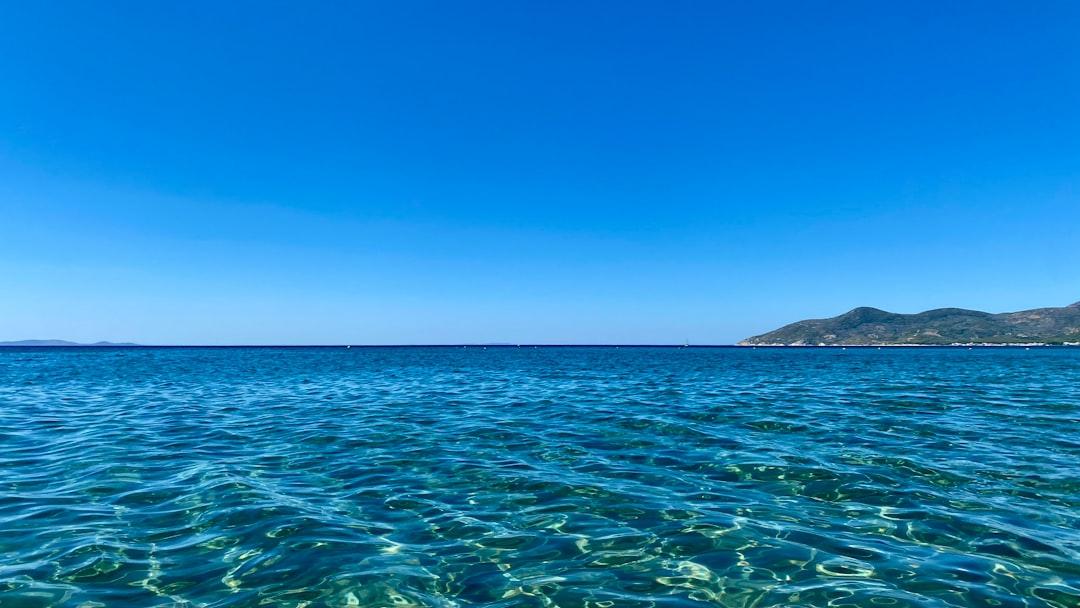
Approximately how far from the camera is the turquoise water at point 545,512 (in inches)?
282

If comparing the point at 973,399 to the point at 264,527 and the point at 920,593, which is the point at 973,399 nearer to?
the point at 920,593

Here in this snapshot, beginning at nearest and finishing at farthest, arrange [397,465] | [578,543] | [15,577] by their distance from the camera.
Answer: [15,577], [578,543], [397,465]

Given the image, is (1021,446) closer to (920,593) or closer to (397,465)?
(920,593)

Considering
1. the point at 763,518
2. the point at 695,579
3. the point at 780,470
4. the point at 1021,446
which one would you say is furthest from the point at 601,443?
the point at 1021,446

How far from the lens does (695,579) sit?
745 cm

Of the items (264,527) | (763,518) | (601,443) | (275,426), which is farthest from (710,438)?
(275,426)

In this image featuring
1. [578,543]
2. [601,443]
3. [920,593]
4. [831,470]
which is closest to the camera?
[920,593]

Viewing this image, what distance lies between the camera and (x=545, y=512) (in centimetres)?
1027

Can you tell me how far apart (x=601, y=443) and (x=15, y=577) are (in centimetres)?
1354

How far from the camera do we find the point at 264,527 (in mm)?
9320

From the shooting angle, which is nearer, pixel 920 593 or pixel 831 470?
pixel 920 593

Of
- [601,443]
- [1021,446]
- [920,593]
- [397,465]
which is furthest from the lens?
[601,443]

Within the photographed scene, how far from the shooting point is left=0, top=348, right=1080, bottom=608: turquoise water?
715cm

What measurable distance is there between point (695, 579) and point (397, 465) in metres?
8.90
